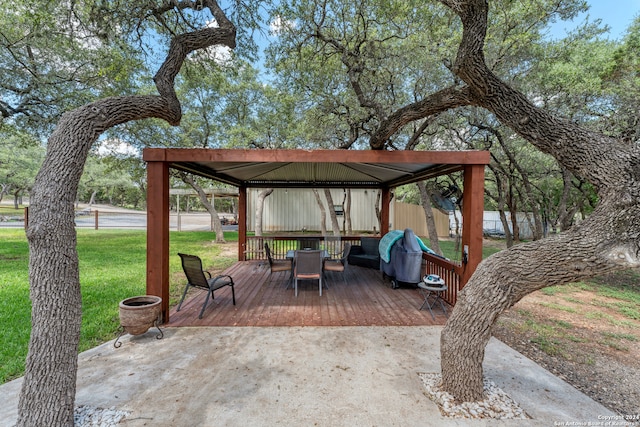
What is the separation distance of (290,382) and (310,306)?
1.96 m

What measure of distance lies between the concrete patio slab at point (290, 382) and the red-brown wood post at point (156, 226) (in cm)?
67

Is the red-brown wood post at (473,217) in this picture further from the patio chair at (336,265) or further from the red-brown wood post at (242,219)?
the red-brown wood post at (242,219)

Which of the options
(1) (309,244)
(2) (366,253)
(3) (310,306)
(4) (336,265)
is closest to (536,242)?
(3) (310,306)

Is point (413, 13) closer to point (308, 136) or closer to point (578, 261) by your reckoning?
point (308, 136)

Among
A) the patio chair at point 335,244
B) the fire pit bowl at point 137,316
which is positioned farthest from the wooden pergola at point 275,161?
the patio chair at point 335,244

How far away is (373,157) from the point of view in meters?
3.93

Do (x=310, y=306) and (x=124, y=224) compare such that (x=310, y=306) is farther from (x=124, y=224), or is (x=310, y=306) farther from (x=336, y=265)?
(x=124, y=224)

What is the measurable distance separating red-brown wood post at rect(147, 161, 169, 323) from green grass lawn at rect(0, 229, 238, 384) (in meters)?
0.82

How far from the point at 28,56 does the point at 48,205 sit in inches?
319

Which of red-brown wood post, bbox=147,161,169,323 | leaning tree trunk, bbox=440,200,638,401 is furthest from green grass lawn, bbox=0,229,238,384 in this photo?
leaning tree trunk, bbox=440,200,638,401

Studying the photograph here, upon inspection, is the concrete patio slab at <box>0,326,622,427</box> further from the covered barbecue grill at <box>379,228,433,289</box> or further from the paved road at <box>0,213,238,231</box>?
the paved road at <box>0,213,238,231</box>

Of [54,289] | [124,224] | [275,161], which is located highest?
[275,161]

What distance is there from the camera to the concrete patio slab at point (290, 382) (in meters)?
2.16

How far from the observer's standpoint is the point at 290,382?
2.58 m
